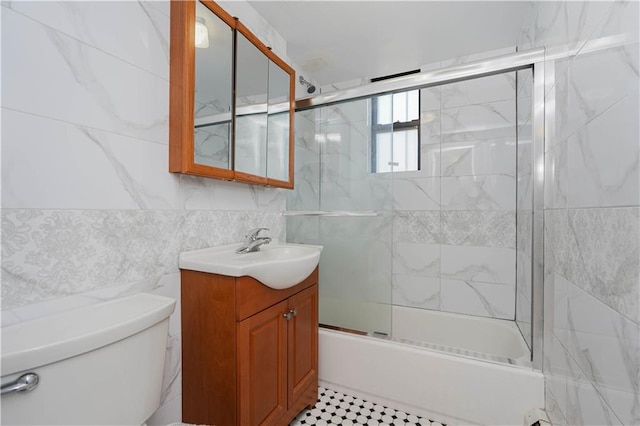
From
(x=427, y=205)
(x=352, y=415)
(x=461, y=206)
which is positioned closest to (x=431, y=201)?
(x=427, y=205)

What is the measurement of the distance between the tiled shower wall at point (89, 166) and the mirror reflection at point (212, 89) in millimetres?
123

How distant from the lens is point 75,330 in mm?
688

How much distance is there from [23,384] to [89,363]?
11 centimetres

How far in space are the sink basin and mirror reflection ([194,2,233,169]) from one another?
0.41m

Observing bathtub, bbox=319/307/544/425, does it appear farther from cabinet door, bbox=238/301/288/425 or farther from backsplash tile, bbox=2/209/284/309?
backsplash tile, bbox=2/209/284/309

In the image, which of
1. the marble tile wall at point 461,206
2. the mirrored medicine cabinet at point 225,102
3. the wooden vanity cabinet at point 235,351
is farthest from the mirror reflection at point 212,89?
the marble tile wall at point 461,206

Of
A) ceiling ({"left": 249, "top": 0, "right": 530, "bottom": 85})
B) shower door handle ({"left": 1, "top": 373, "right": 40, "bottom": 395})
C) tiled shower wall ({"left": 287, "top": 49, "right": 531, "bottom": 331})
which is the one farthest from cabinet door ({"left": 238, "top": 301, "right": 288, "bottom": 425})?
ceiling ({"left": 249, "top": 0, "right": 530, "bottom": 85})

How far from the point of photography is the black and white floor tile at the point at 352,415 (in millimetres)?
1459

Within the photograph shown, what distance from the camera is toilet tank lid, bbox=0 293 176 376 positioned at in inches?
22.8

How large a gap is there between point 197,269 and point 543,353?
1.59m

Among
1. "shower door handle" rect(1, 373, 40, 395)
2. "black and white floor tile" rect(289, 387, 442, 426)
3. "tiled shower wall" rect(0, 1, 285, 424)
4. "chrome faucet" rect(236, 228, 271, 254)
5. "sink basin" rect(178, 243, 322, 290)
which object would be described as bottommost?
"black and white floor tile" rect(289, 387, 442, 426)

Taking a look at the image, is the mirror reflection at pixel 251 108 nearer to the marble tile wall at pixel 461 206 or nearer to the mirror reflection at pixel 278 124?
the mirror reflection at pixel 278 124

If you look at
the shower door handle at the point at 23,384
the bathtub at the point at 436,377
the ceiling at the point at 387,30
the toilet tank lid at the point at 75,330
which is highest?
the ceiling at the point at 387,30

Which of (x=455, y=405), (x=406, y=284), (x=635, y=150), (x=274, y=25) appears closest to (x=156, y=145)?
(x=274, y=25)
